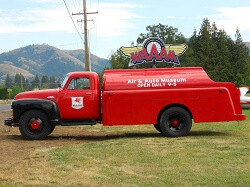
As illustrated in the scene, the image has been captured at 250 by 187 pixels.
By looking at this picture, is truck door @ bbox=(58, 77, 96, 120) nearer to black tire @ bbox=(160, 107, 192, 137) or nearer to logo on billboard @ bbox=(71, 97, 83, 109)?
logo on billboard @ bbox=(71, 97, 83, 109)

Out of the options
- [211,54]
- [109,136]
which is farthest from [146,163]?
[211,54]

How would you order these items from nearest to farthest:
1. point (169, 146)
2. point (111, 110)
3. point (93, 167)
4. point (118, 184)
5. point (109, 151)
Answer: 1. point (118, 184)
2. point (93, 167)
3. point (109, 151)
4. point (169, 146)
5. point (111, 110)

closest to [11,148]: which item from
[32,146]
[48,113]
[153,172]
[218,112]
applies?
[32,146]

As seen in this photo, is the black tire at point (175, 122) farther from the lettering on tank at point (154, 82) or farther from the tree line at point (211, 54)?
the tree line at point (211, 54)

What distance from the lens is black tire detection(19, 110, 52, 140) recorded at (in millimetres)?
14891

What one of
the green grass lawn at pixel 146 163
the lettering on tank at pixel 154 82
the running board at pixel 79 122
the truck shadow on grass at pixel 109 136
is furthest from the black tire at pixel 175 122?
the running board at pixel 79 122

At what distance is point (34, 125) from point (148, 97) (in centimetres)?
368

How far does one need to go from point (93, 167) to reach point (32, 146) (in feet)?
13.5

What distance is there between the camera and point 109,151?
11.5 metres

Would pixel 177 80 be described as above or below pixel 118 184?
above

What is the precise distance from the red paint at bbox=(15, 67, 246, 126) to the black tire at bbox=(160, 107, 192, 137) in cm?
12

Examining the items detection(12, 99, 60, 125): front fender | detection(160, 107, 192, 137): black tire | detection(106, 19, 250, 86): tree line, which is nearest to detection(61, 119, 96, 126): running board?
detection(12, 99, 60, 125): front fender

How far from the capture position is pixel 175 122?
49.0 ft

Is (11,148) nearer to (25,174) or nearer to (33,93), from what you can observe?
(33,93)
